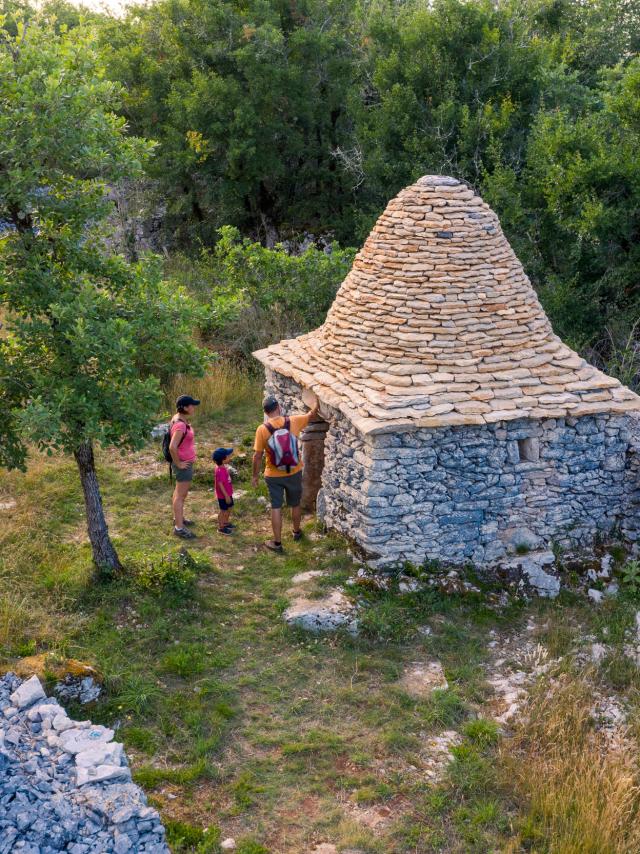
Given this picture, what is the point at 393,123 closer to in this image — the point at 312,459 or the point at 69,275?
the point at 312,459

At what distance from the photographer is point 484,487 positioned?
23.9ft

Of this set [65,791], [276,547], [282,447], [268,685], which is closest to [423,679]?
[268,685]

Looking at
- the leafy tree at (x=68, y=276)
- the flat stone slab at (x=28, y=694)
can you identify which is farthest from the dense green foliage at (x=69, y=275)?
the flat stone slab at (x=28, y=694)

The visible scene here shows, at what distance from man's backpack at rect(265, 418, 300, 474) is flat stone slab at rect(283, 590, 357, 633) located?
1408 mm

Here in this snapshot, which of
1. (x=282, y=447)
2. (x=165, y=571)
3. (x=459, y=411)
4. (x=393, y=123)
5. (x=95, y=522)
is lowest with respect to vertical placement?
(x=165, y=571)

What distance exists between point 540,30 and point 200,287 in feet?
37.4

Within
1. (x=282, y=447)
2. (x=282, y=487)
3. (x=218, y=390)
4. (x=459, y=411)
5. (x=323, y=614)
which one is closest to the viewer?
(x=323, y=614)

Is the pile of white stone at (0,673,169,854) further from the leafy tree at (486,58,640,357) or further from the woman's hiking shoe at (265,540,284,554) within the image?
the leafy tree at (486,58,640,357)

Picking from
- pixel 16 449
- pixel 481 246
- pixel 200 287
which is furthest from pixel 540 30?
pixel 16 449

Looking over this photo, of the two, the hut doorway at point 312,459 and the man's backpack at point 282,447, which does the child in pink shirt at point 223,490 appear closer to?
the man's backpack at point 282,447

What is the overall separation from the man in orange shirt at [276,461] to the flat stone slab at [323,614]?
1.11 metres

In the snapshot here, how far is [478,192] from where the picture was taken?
1343 cm

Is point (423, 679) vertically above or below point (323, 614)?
below

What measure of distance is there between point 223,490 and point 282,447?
0.93 meters
